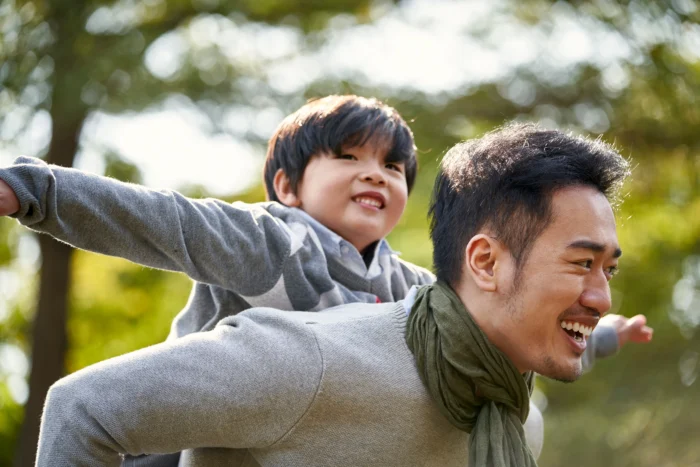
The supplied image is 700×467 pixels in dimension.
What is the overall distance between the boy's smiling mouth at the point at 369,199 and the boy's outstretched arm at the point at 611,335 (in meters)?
0.71

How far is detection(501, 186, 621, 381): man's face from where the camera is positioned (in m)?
1.65

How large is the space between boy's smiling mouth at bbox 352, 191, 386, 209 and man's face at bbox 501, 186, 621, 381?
528 mm

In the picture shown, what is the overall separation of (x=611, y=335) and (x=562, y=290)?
86cm

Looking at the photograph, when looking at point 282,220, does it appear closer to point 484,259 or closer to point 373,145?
point 373,145

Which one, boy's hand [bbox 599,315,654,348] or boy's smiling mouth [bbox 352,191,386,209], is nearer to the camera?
boy's smiling mouth [bbox 352,191,386,209]

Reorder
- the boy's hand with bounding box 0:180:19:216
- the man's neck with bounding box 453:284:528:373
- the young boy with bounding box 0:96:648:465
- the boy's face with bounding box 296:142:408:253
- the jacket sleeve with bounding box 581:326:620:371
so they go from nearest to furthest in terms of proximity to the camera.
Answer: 1. the boy's hand with bounding box 0:180:19:216
2. the young boy with bounding box 0:96:648:465
3. the man's neck with bounding box 453:284:528:373
4. the boy's face with bounding box 296:142:408:253
5. the jacket sleeve with bounding box 581:326:620:371

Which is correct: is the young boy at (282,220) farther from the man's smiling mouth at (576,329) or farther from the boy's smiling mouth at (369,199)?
the man's smiling mouth at (576,329)

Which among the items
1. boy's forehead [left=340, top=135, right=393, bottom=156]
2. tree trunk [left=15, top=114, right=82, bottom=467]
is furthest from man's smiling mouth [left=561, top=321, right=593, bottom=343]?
tree trunk [left=15, top=114, right=82, bottom=467]

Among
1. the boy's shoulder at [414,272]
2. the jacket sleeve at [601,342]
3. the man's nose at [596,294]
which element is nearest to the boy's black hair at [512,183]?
the man's nose at [596,294]

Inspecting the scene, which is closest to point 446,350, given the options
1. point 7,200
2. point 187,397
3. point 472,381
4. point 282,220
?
point 472,381

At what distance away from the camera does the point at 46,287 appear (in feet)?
20.2

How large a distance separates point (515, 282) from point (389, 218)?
552 millimetres

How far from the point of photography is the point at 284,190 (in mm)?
2283

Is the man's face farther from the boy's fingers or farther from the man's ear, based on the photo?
the boy's fingers
